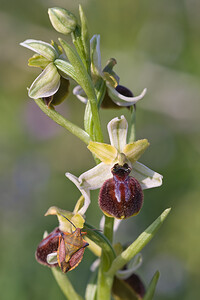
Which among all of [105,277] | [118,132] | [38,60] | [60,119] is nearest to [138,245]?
[105,277]

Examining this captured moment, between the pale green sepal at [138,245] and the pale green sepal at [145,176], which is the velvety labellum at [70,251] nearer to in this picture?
the pale green sepal at [138,245]

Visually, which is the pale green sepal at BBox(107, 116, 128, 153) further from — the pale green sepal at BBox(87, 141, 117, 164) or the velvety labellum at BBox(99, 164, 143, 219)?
the velvety labellum at BBox(99, 164, 143, 219)

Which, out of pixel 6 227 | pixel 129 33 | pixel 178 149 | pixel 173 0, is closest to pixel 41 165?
pixel 6 227

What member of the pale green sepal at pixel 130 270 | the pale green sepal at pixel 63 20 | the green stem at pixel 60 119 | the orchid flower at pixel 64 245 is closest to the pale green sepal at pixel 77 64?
the pale green sepal at pixel 63 20

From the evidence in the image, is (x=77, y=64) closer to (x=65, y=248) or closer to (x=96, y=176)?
(x=96, y=176)

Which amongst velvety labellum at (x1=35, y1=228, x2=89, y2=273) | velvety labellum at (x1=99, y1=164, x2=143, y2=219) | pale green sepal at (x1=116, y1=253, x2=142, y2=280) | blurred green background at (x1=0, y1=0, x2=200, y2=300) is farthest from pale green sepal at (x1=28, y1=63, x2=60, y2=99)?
blurred green background at (x1=0, y1=0, x2=200, y2=300)

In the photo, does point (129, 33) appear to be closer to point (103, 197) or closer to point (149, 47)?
point (149, 47)
